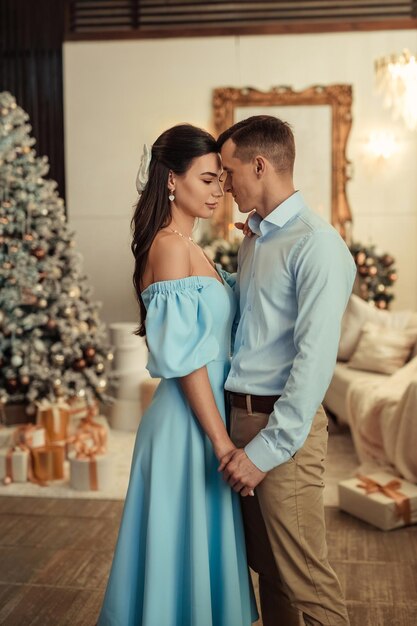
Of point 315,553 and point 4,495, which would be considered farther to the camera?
point 4,495

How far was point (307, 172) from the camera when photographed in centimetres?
765

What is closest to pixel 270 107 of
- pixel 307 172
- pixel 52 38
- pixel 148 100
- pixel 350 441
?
pixel 307 172

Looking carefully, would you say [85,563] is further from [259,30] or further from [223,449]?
[259,30]

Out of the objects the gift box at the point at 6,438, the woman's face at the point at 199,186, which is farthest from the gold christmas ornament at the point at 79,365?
the woman's face at the point at 199,186

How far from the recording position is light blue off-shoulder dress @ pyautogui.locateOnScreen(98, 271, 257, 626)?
216 centimetres

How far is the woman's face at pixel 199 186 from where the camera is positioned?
224 centimetres

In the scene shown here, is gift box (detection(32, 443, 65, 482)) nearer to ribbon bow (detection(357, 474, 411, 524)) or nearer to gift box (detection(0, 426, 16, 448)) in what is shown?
gift box (detection(0, 426, 16, 448))

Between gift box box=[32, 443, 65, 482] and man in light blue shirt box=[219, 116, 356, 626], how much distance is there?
2.80 meters

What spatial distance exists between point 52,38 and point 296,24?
98.8 inches

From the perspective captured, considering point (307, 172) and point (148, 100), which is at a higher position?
point (148, 100)

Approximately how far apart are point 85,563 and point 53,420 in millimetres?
1913

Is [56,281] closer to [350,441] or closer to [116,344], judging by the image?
[116,344]

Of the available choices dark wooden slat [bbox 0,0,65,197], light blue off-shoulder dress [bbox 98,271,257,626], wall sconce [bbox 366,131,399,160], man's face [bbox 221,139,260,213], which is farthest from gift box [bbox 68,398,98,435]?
wall sconce [bbox 366,131,399,160]

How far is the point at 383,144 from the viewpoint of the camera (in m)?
7.56
